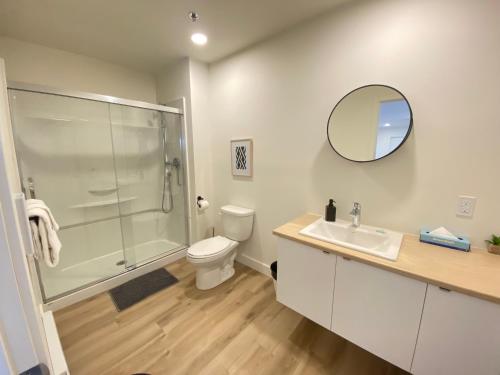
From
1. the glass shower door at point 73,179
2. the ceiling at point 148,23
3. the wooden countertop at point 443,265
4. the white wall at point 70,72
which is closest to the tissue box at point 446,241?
the wooden countertop at point 443,265

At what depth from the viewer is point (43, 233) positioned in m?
1.09

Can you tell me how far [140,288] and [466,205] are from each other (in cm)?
271

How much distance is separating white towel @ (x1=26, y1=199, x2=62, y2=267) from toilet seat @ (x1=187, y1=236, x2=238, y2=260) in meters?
1.05

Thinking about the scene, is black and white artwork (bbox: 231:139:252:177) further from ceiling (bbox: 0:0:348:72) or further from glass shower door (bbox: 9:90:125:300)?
glass shower door (bbox: 9:90:125:300)

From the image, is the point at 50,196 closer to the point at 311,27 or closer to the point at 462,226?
the point at 311,27

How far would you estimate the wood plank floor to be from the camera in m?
1.38

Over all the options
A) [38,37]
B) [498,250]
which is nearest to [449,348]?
[498,250]

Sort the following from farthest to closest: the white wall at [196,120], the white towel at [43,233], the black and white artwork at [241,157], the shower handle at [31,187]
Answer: the white wall at [196,120] → the black and white artwork at [241,157] → the shower handle at [31,187] → the white towel at [43,233]

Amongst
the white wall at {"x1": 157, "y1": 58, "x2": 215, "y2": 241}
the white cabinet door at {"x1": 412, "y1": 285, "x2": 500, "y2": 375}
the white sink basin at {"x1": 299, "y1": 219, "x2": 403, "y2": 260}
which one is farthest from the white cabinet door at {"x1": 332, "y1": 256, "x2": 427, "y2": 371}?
the white wall at {"x1": 157, "y1": 58, "x2": 215, "y2": 241}

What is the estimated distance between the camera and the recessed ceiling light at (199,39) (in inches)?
74.9

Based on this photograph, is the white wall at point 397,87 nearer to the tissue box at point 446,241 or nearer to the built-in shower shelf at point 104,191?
the tissue box at point 446,241

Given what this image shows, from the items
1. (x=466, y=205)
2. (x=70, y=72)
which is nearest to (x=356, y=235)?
(x=466, y=205)

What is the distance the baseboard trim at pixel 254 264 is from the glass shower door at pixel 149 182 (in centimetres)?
81

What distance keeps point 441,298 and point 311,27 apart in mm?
1990
